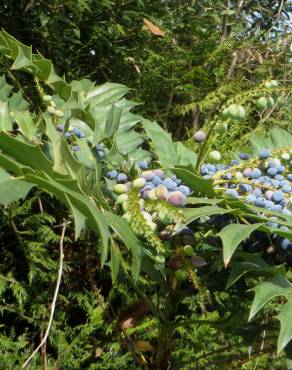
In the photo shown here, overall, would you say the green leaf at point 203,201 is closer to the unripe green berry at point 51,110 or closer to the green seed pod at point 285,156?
the green seed pod at point 285,156

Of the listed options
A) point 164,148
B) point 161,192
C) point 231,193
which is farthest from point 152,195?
point 164,148

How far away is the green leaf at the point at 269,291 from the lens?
0.52m

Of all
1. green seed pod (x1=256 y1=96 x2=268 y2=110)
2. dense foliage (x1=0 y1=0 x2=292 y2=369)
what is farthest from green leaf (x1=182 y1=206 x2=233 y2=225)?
green seed pod (x1=256 y1=96 x2=268 y2=110)

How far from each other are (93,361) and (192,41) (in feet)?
4.80

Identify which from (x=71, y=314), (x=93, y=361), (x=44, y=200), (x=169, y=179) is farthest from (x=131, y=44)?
→ (x=169, y=179)

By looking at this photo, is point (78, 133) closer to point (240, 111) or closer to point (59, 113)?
point (59, 113)

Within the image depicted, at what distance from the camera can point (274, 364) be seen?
5.01 feet

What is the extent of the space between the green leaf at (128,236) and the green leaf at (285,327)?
0.45 feet

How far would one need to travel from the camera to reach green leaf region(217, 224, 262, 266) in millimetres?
531

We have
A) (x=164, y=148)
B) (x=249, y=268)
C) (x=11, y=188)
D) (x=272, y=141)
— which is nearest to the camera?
(x=11, y=188)

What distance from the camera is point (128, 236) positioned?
20.9 inches

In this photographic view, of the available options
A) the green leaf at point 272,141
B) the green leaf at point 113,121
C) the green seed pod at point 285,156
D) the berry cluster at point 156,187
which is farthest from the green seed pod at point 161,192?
the green leaf at point 272,141

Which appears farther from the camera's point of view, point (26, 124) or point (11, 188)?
point (26, 124)

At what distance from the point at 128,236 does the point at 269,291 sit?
146 millimetres
